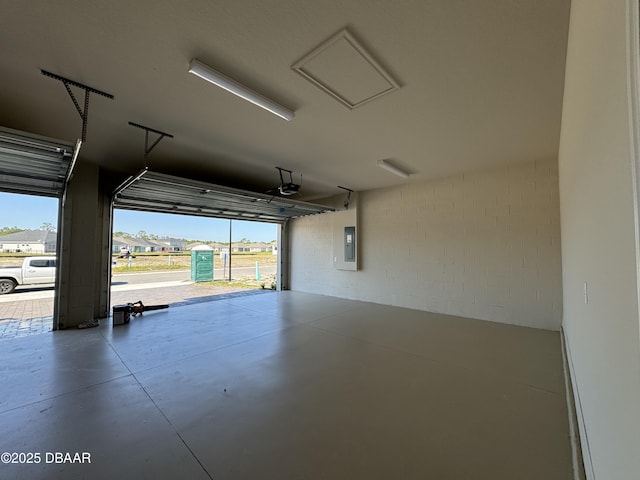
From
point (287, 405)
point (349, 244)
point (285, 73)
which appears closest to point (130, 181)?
point (285, 73)

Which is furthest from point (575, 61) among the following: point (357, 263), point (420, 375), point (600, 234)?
point (357, 263)

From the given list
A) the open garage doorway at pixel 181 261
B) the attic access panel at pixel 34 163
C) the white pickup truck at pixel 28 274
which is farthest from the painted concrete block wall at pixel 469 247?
the white pickup truck at pixel 28 274

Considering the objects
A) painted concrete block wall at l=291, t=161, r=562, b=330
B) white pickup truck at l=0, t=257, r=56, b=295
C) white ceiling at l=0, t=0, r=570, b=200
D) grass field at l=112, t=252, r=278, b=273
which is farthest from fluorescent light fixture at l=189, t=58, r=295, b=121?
grass field at l=112, t=252, r=278, b=273

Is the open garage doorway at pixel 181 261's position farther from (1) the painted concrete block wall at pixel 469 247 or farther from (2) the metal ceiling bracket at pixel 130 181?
(1) the painted concrete block wall at pixel 469 247

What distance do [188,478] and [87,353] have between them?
9.77 ft

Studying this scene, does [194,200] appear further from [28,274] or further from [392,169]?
[28,274]

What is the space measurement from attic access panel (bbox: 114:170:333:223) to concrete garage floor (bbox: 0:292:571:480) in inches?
100.0

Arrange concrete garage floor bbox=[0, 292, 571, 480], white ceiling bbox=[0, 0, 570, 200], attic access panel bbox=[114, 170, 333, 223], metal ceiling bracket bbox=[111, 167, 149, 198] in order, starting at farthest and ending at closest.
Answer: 1. attic access panel bbox=[114, 170, 333, 223]
2. metal ceiling bracket bbox=[111, 167, 149, 198]
3. white ceiling bbox=[0, 0, 570, 200]
4. concrete garage floor bbox=[0, 292, 571, 480]

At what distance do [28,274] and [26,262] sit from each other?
0.38m

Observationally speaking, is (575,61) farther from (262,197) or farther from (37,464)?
(262,197)

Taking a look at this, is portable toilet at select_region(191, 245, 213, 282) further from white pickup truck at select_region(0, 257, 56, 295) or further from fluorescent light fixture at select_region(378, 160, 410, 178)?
fluorescent light fixture at select_region(378, 160, 410, 178)

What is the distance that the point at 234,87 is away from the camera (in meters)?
2.51

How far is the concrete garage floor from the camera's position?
67.9 inches

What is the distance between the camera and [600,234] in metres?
1.17
